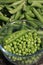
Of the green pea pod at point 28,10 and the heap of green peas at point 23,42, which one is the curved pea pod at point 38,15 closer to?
the green pea pod at point 28,10

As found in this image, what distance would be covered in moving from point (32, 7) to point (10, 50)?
0.60 meters

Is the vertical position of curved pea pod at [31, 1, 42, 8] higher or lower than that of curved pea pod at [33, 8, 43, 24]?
higher

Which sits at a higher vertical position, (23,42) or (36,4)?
(36,4)

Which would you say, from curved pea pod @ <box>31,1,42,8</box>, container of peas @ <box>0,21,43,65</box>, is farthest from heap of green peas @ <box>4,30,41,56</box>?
curved pea pod @ <box>31,1,42,8</box>

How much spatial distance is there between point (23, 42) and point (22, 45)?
25 mm

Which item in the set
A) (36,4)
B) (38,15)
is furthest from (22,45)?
(36,4)

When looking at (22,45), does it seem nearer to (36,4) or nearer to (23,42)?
(23,42)

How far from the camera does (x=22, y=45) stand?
77.4 inches

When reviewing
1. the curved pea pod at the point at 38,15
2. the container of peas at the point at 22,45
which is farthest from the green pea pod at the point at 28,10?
the container of peas at the point at 22,45

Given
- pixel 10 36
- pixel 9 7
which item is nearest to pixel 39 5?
pixel 9 7

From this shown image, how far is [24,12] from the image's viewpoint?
7.75ft

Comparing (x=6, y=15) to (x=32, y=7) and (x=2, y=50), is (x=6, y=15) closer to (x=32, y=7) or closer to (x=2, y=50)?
(x=32, y=7)

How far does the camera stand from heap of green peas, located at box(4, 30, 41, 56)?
6.37 feet

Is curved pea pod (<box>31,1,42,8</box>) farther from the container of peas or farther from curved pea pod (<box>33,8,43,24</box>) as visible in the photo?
the container of peas
